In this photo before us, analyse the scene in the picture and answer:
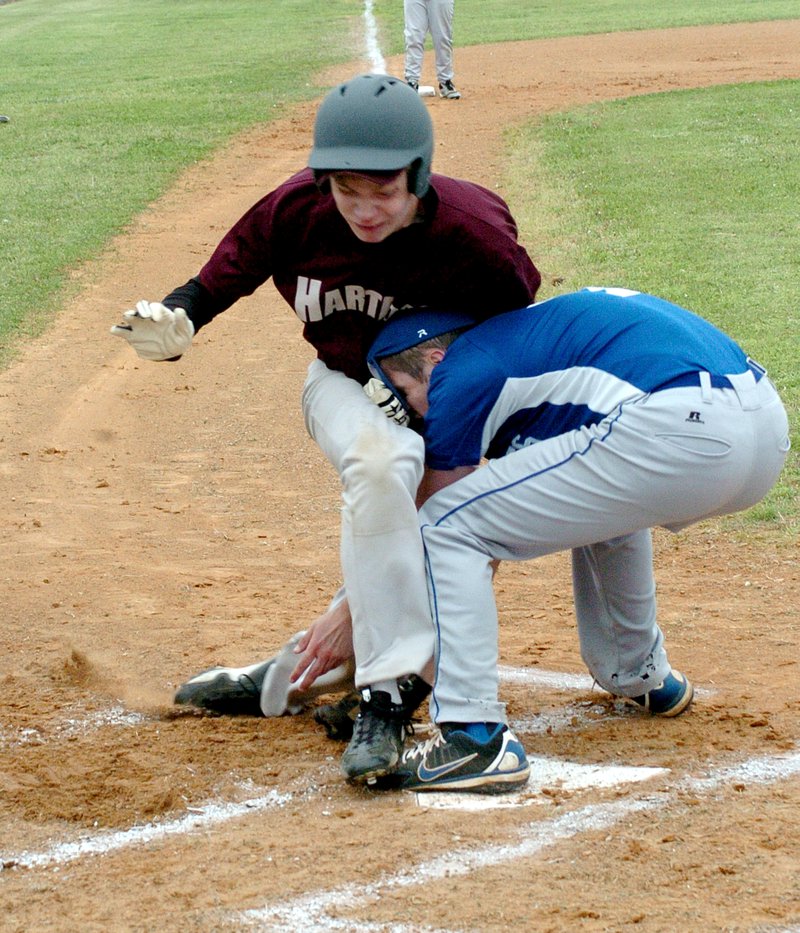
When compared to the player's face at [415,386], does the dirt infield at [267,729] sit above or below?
below

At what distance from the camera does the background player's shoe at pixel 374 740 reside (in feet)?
11.1

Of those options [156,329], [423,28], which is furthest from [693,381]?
[423,28]

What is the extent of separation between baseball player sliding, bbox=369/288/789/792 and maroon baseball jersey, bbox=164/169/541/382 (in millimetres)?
115

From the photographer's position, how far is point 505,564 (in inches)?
219

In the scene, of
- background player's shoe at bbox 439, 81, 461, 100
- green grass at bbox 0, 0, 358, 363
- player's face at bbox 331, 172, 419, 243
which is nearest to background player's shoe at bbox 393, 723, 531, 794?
player's face at bbox 331, 172, 419, 243

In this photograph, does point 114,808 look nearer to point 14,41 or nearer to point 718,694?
point 718,694

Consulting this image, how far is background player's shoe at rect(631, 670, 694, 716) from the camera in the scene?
154 inches

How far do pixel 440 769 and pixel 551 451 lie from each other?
34.8 inches

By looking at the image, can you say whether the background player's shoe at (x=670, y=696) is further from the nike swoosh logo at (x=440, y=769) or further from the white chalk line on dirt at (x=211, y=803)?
the nike swoosh logo at (x=440, y=769)

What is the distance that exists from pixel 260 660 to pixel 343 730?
0.73m

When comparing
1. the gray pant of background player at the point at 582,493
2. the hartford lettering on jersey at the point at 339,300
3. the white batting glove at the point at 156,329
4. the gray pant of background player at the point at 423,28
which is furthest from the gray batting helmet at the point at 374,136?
the gray pant of background player at the point at 423,28

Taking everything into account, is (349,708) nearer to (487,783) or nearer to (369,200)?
(487,783)

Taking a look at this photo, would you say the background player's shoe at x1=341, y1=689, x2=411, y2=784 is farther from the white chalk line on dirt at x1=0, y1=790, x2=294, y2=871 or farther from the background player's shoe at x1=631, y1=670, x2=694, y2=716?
the background player's shoe at x1=631, y1=670, x2=694, y2=716

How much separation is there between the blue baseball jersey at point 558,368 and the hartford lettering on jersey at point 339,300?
0.97 feet
